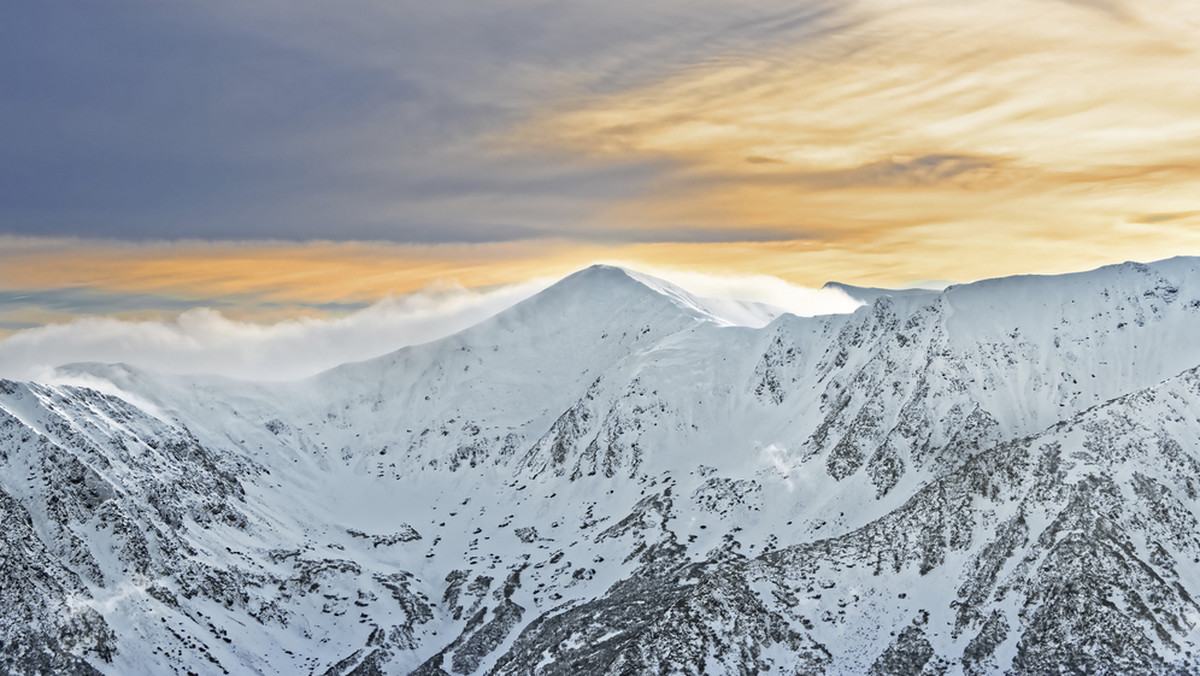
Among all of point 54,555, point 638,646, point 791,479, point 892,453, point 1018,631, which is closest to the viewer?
point 1018,631

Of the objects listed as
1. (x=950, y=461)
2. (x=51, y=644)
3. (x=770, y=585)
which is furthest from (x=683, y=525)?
(x=51, y=644)

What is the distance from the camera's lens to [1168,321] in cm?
17738

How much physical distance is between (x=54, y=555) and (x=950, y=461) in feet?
559

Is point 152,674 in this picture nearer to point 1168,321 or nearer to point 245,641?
point 245,641

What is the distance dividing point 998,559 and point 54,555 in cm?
16431

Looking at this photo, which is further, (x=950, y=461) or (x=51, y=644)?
(x=950, y=461)

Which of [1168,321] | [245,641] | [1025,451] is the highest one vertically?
[1168,321]

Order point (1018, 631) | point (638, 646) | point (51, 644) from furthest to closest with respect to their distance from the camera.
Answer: point (51, 644), point (638, 646), point (1018, 631)

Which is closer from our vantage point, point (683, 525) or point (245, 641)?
point (245, 641)

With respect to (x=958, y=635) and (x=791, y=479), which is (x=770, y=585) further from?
(x=791, y=479)

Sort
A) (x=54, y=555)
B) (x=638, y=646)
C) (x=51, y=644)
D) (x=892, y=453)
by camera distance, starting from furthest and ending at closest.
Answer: (x=892, y=453) < (x=54, y=555) < (x=51, y=644) < (x=638, y=646)

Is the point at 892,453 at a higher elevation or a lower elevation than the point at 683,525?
higher

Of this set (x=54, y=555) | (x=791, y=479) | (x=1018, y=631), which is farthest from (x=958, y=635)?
(x=54, y=555)

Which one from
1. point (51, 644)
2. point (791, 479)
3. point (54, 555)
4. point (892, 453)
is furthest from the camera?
point (791, 479)
